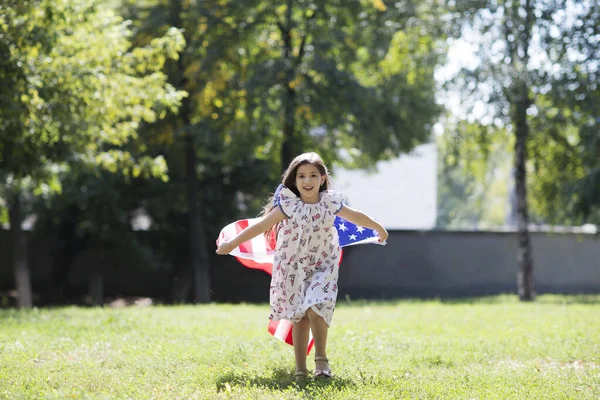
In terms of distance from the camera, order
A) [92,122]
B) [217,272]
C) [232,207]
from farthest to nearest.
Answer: [217,272] → [232,207] → [92,122]

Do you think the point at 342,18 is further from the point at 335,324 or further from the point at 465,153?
the point at 335,324

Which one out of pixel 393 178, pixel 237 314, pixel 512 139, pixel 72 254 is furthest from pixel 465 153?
pixel 393 178

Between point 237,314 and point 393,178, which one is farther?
point 393,178

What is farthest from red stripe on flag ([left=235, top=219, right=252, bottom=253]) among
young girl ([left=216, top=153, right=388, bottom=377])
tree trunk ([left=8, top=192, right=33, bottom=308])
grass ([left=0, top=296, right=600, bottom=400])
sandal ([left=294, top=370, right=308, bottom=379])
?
tree trunk ([left=8, top=192, right=33, bottom=308])

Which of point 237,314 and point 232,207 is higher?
point 232,207

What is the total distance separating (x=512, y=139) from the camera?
2134cm

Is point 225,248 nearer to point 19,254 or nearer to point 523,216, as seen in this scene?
point 523,216

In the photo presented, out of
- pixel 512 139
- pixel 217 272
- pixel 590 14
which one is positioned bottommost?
pixel 217 272

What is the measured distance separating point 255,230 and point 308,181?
58 centimetres

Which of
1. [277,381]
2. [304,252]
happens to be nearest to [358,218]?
[304,252]

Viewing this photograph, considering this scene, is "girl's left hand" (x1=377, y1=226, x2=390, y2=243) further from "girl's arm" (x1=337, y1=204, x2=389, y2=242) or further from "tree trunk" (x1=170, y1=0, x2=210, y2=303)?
"tree trunk" (x1=170, y1=0, x2=210, y2=303)

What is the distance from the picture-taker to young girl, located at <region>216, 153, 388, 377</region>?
20.8 ft

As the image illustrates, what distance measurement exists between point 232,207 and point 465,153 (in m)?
7.42

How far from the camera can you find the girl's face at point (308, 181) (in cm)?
638
